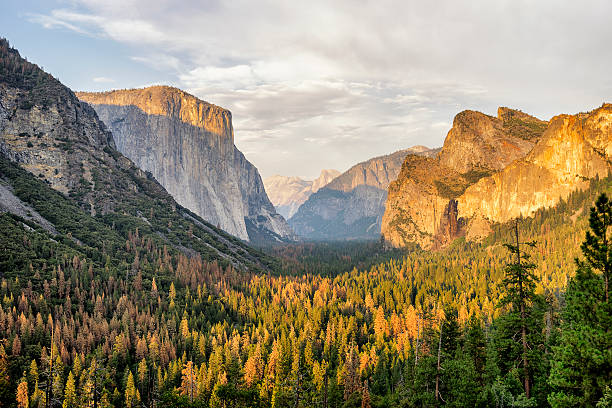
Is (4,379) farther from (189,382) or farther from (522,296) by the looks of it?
(522,296)

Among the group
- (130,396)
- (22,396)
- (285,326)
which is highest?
(22,396)

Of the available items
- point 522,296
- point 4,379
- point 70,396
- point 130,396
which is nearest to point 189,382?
point 130,396

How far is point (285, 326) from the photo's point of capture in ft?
365

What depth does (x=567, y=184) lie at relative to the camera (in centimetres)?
19975

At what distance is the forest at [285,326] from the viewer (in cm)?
3312

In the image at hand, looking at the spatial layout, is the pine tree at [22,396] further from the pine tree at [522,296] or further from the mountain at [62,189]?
the mountain at [62,189]

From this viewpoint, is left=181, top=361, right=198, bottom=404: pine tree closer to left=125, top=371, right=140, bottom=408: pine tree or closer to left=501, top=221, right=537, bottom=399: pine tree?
left=125, top=371, right=140, bottom=408: pine tree

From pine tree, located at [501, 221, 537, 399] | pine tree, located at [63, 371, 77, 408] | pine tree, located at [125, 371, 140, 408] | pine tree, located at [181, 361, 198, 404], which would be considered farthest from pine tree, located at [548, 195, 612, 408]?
pine tree, located at [63, 371, 77, 408]

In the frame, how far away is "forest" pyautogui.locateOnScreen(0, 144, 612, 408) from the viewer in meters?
33.1

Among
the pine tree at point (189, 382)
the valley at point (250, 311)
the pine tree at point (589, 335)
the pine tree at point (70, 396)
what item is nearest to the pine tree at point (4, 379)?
the valley at point (250, 311)

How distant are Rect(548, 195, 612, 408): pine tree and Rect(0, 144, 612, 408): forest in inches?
3.2

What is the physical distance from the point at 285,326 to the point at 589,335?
9397 centimetres

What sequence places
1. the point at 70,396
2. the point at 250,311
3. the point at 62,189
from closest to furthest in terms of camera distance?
the point at 70,396, the point at 250,311, the point at 62,189

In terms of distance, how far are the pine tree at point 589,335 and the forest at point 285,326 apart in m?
0.08
